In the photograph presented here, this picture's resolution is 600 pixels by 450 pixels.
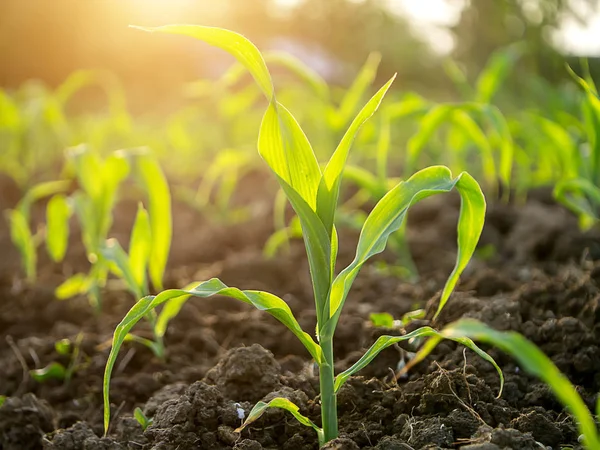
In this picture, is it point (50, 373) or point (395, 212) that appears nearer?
point (395, 212)

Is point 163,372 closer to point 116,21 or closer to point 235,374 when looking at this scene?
point 235,374

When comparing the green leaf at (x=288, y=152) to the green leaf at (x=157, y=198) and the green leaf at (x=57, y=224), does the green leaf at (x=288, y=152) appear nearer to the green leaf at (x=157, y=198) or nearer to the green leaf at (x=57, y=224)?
the green leaf at (x=157, y=198)

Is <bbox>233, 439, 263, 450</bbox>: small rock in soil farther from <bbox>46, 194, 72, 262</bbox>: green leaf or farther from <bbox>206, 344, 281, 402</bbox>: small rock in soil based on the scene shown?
<bbox>46, 194, 72, 262</bbox>: green leaf

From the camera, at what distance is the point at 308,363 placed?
1315 mm

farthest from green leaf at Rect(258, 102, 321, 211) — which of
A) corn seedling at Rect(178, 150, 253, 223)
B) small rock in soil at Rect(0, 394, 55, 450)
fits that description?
corn seedling at Rect(178, 150, 253, 223)

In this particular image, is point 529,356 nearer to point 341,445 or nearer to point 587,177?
point 341,445

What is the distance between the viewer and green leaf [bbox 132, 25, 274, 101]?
82 centimetres

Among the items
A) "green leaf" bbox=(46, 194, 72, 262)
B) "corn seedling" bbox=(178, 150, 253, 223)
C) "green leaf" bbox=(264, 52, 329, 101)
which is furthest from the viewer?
"corn seedling" bbox=(178, 150, 253, 223)

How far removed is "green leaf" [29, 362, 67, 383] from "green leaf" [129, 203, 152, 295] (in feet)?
0.83

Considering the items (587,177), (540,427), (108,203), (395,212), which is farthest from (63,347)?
(587,177)

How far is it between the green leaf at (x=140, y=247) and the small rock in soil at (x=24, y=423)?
1.15 ft

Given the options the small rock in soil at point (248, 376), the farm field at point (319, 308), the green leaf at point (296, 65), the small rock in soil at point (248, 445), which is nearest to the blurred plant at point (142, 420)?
the farm field at point (319, 308)

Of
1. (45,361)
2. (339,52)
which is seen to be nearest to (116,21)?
(339,52)

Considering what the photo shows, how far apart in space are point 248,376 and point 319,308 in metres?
0.30
